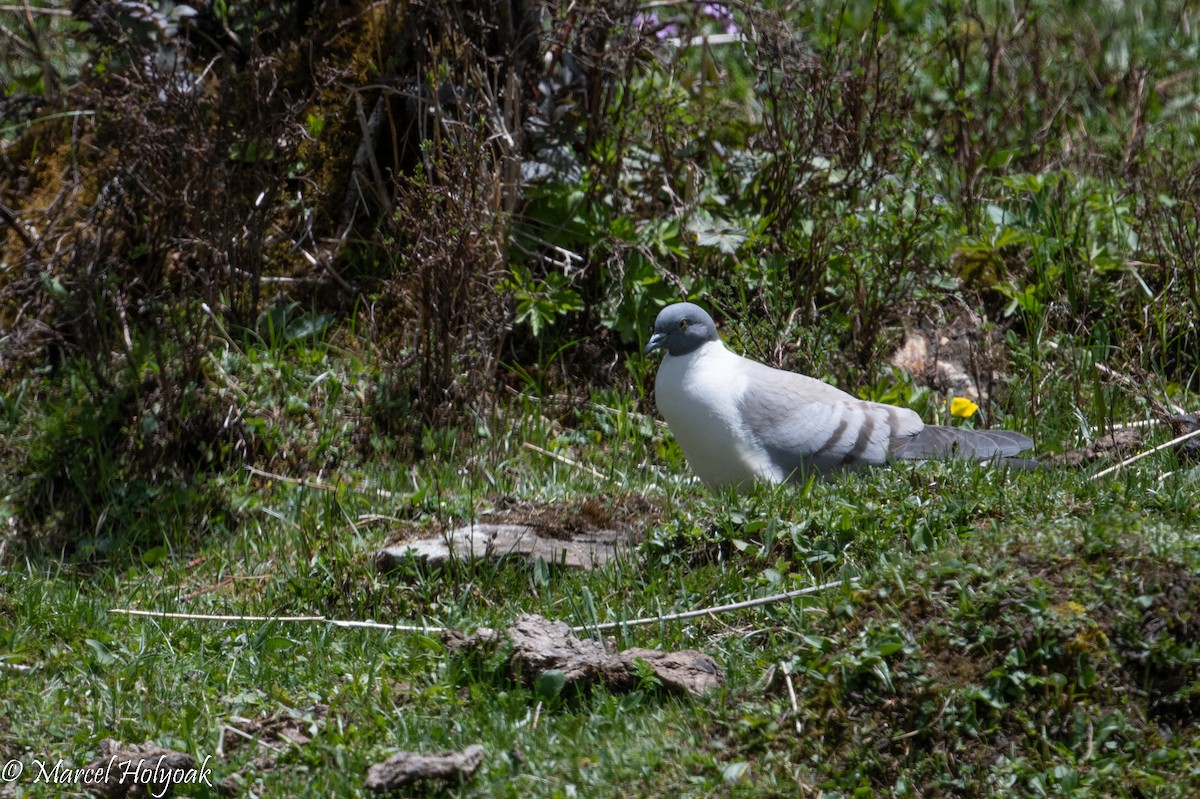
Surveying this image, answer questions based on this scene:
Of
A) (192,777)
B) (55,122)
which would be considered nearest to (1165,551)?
(192,777)

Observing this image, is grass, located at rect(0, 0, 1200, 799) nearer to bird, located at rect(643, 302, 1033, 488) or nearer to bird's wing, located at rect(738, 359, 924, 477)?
bird, located at rect(643, 302, 1033, 488)

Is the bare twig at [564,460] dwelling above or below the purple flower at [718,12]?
below

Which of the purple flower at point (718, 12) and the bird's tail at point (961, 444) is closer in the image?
the bird's tail at point (961, 444)

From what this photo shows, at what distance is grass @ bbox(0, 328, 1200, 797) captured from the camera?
3.41 meters

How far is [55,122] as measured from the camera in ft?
24.4

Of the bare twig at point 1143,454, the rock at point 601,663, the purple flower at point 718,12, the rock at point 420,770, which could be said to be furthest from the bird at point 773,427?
the purple flower at point 718,12

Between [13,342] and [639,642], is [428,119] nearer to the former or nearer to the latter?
[13,342]

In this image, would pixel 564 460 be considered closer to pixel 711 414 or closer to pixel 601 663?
pixel 711 414

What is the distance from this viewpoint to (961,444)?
5.29 meters

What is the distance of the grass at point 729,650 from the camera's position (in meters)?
3.41

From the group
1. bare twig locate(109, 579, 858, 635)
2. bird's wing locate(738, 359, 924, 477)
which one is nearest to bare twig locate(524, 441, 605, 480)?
bird's wing locate(738, 359, 924, 477)

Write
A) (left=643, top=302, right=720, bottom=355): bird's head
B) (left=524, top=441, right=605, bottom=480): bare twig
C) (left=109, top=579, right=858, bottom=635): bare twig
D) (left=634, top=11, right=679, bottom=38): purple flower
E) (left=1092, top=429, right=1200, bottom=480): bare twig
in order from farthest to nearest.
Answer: (left=634, top=11, right=679, bottom=38): purple flower, (left=524, top=441, right=605, bottom=480): bare twig, (left=643, top=302, right=720, bottom=355): bird's head, (left=1092, top=429, right=1200, bottom=480): bare twig, (left=109, top=579, right=858, bottom=635): bare twig

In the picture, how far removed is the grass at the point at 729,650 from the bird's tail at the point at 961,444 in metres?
0.29

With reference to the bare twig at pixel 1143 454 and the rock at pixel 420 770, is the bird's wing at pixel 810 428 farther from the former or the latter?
the rock at pixel 420 770
